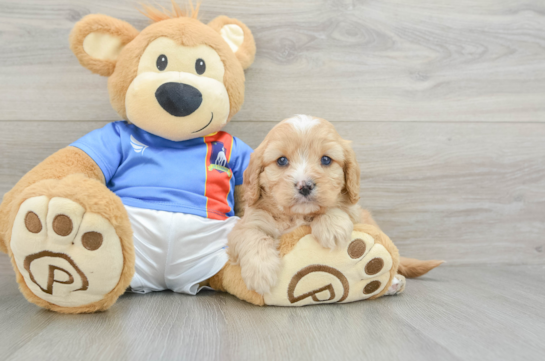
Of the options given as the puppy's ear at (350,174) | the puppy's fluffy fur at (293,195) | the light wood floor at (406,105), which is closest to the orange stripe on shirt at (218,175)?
the puppy's fluffy fur at (293,195)

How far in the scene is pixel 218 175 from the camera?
5.18 feet

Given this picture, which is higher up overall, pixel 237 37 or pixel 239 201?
pixel 237 37

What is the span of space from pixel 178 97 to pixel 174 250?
0.54 m

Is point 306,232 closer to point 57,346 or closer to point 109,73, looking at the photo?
point 57,346

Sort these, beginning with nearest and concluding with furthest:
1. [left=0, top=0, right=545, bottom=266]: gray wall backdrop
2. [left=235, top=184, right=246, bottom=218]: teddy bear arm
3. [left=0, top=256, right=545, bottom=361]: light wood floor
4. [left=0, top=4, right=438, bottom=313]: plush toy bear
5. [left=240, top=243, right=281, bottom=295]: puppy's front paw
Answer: [left=0, top=256, right=545, bottom=361]: light wood floor, [left=0, top=4, right=438, bottom=313]: plush toy bear, [left=240, top=243, right=281, bottom=295]: puppy's front paw, [left=235, top=184, right=246, bottom=218]: teddy bear arm, [left=0, top=0, right=545, bottom=266]: gray wall backdrop

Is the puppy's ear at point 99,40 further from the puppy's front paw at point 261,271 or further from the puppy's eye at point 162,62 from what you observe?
the puppy's front paw at point 261,271

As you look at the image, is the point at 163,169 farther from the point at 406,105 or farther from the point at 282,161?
the point at 406,105

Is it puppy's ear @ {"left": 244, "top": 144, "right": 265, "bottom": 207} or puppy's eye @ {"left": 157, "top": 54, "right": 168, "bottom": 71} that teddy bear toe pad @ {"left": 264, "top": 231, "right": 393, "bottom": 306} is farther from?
puppy's eye @ {"left": 157, "top": 54, "right": 168, "bottom": 71}

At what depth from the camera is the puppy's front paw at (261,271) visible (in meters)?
1.24

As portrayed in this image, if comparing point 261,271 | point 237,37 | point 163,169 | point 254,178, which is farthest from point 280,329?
point 237,37

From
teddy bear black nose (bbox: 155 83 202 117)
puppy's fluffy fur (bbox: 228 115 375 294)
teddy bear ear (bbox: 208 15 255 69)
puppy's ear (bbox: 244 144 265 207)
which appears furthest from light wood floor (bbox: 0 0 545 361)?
teddy bear black nose (bbox: 155 83 202 117)

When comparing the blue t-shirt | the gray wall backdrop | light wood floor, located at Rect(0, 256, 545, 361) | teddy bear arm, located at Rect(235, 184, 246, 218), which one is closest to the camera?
light wood floor, located at Rect(0, 256, 545, 361)

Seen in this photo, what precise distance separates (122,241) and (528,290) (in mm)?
1582

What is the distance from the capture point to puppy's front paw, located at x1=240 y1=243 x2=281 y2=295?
4.07ft
